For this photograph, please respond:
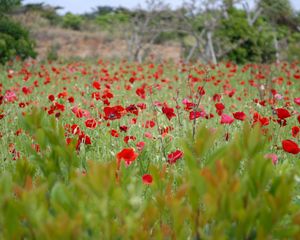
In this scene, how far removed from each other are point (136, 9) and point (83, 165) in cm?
1767

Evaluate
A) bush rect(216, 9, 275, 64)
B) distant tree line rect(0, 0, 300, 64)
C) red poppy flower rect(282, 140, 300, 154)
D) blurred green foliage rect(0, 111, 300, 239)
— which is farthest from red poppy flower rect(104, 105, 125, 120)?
bush rect(216, 9, 275, 64)

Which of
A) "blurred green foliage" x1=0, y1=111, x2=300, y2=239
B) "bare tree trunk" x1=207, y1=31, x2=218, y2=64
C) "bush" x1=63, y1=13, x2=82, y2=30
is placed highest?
"blurred green foliage" x1=0, y1=111, x2=300, y2=239

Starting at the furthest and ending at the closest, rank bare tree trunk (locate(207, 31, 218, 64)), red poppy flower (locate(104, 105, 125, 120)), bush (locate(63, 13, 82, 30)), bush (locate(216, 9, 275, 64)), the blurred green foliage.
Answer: bush (locate(63, 13, 82, 30)), bush (locate(216, 9, 275, 64)), bare tree trunk (locate(207, 31, 218, 64)), red poppy flower (locate(104, 105, 125, 120)), the blurred green foliage

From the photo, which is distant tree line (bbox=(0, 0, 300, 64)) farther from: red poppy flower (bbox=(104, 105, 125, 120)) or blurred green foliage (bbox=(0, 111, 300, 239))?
blurred green foliage (bbox=(0, 111, 300, 239))

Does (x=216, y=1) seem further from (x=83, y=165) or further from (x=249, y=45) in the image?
(x=83, y=165)

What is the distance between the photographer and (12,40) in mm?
13641

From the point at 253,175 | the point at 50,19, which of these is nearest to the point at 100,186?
the point at 253,175

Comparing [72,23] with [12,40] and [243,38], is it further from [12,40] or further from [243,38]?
[12,40]

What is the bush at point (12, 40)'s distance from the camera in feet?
43.8

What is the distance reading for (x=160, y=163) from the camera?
9.75ft

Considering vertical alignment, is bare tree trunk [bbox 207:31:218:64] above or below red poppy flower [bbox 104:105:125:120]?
below

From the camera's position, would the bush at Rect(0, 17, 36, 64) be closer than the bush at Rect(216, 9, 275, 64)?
Yes

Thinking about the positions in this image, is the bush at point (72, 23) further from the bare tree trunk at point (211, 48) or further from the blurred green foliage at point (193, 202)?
the blurred green foliage at point (193, 202)

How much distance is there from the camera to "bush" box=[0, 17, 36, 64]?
13.3m
